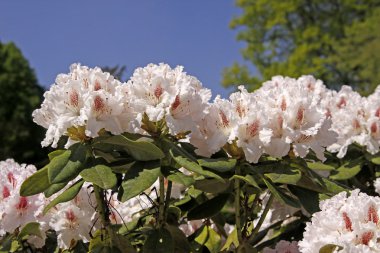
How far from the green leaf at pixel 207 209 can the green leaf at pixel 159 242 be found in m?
0.19

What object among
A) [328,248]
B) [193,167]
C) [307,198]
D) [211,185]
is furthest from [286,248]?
[193,167]

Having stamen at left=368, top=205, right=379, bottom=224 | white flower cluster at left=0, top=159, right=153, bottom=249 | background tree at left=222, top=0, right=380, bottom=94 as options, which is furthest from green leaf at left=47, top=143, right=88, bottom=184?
background tree at left=222, top=0, right=380, bottom=94

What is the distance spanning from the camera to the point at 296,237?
269cm

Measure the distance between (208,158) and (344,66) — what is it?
16.7 m

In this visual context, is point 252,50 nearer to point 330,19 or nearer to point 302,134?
point 330,19

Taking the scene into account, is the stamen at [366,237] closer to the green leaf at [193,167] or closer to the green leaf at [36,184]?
the green leaf at [193,167]

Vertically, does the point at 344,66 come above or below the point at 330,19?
below

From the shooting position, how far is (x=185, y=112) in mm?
1948

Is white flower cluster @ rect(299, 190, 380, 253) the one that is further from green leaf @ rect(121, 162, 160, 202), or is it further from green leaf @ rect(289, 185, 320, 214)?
green leaf @ rect(121, 162, 160, 202)

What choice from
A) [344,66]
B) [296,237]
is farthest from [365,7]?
[296,237]

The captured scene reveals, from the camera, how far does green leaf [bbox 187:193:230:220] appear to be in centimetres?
217

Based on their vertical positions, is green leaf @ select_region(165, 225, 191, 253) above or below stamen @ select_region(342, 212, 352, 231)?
above

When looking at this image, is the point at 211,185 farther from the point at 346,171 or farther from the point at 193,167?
the point at 346,171

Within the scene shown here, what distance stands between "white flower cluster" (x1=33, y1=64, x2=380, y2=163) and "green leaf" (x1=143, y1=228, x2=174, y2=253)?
29 centimetres
